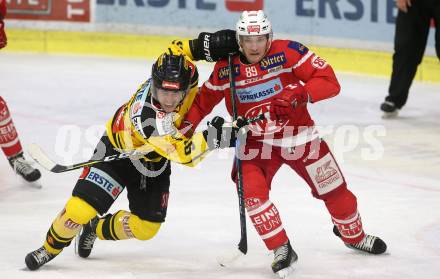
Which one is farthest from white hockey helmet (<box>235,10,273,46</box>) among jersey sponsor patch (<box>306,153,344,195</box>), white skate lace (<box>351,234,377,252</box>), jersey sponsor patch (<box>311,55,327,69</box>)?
white skate lace (<box>351,234,377,252</box>)

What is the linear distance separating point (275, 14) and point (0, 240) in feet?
15.2

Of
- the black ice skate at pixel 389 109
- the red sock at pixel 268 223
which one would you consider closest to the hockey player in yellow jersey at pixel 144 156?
the red sock at pixel 268 223

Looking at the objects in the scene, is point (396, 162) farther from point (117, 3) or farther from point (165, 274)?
point (117, 3)

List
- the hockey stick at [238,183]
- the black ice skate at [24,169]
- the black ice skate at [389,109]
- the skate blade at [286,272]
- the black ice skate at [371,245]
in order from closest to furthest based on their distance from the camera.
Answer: the skate blade at [286,272], the hockey stick at [238,183], the black ice skate at [371,245], the black ice skate at [24,169], the black ice skate at [389,109]

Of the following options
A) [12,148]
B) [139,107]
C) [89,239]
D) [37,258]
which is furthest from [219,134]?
[12,148]

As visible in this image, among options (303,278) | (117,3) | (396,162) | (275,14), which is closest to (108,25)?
(117,3)

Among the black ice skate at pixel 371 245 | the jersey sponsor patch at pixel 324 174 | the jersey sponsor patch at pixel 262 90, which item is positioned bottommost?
the black ice skate at pixel 371 245

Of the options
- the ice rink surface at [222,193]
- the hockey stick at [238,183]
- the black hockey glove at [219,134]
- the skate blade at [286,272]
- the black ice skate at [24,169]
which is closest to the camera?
the black hockey glove at [219,134]

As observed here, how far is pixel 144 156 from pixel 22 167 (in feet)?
5.77

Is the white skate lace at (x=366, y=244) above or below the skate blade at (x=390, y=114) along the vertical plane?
above

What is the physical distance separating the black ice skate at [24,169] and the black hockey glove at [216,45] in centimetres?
176

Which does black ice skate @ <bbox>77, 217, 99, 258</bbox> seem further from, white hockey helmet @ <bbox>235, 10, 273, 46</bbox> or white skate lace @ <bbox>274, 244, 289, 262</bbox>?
white hockey helmet @ <bbox>235, 10, 273, 46</bbox>

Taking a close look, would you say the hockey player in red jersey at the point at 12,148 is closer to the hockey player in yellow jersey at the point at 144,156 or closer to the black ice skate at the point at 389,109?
the hockey player in yellow jersey at the point at 144,156

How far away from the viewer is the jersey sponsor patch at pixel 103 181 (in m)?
4.42
